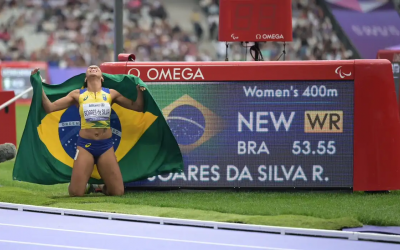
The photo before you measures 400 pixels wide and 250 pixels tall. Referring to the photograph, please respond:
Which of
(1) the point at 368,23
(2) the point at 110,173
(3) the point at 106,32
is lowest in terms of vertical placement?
(2) the point at 110,173

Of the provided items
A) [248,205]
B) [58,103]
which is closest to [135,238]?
[248,205]

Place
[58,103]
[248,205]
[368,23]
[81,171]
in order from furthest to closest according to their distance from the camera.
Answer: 1. [368,23]
2. [58,103]
3. [81,171]
4. [248,205]

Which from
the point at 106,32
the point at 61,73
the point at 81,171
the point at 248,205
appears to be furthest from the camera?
the point at 106,32

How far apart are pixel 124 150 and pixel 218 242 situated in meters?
3.22

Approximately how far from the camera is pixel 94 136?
9.20 meters

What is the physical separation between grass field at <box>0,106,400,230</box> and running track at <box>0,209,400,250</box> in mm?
513

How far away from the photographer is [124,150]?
963 cm

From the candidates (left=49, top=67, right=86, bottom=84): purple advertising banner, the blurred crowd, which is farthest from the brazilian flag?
(left=49, top=67, right=86, bottom=84): purple advertising banner

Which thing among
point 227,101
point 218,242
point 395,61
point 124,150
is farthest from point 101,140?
point 395,61

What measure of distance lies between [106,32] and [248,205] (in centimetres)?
2506

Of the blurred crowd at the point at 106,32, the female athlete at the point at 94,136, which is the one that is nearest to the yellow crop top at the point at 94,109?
the female athlete at the point at 94,136

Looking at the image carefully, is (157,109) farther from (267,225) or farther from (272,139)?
(267,225)

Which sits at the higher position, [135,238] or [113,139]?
[113,139]

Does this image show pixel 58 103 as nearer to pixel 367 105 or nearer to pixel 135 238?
pixel 135 238
